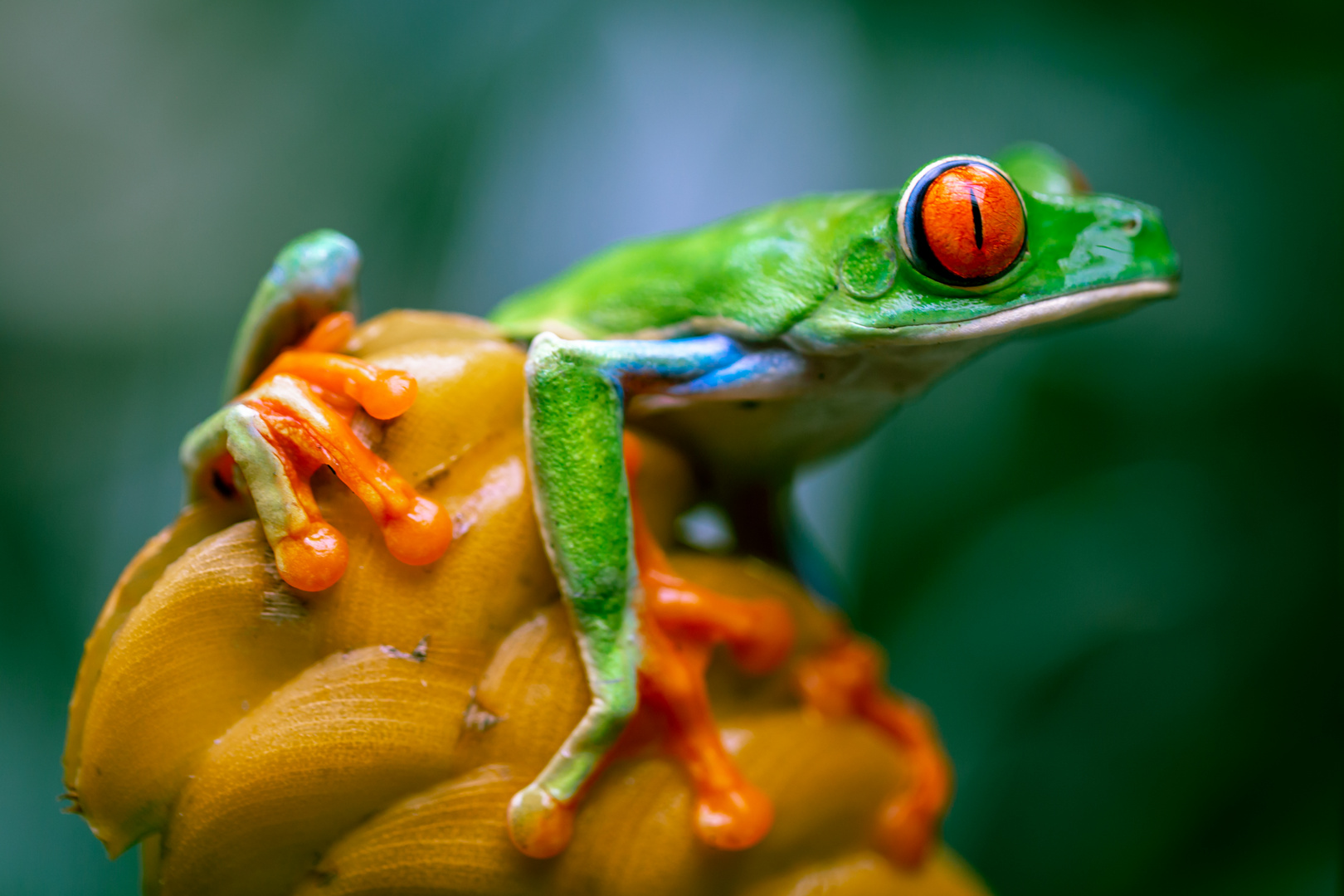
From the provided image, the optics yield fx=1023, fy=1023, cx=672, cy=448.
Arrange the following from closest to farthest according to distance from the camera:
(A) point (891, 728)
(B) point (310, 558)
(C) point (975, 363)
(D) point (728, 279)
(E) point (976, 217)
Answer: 1. (B) point (310, 558)
2. (E) point (976, 217)
3. (D) point (728, 279)
4. (A) point (891, 728)
5. (C) point (975, 363)

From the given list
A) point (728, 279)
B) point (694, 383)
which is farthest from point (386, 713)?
point (728, 279)

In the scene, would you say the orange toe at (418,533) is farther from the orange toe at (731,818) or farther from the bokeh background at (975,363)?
the bokeh background at (975,363)

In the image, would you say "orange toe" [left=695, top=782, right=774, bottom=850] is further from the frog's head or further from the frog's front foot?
the frog's head

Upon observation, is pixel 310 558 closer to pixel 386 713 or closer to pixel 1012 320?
pixel 386 713

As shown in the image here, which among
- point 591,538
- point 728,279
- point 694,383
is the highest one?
point 728,279

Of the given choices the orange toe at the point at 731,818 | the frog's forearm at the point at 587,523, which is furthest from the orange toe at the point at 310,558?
the orange toe at the point at 731,818

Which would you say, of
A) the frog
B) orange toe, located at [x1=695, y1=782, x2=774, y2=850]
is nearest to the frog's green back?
the frog

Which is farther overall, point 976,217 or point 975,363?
point 975,363
